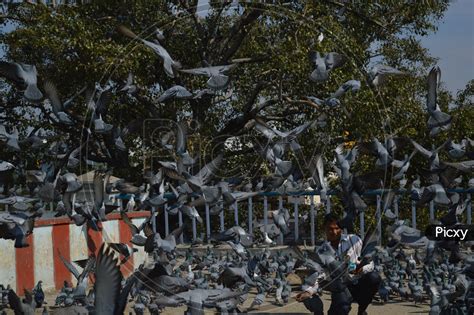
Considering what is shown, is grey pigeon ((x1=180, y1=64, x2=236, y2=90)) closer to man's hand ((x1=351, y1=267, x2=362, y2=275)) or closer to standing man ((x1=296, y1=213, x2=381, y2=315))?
standing man ((x1=296, y1=213, x2=381, y2=315))

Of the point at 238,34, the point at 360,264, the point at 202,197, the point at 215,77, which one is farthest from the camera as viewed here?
the point at 238,34

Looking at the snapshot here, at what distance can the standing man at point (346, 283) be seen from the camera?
5.57 m

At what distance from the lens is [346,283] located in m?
5.48

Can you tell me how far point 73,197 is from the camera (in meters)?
6.27

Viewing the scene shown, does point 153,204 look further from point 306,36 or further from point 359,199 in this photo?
point 306,36

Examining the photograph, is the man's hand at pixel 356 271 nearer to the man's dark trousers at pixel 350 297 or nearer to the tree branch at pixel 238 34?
the man's dark trousers at pixel 350 297

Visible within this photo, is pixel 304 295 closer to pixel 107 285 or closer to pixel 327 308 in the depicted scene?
pixel 327 308

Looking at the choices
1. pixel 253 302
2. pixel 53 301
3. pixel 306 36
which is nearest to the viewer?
pixel 253 302

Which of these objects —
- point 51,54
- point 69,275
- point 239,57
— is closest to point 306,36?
point 239,57

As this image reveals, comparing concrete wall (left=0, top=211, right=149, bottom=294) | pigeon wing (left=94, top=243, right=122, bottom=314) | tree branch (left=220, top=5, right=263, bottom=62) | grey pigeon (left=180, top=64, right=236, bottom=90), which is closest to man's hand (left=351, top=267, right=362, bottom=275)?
grey pigeon (left=180, top=64, right=236, bottom=90)

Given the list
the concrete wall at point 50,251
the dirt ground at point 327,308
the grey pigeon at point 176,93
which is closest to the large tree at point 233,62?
the concrete wall at point 50,251

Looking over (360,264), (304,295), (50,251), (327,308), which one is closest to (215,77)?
(304,295)

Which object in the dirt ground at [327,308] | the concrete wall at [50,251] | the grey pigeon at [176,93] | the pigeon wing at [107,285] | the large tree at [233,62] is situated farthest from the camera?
the large tree at [233,62]

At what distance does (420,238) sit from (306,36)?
608cm
